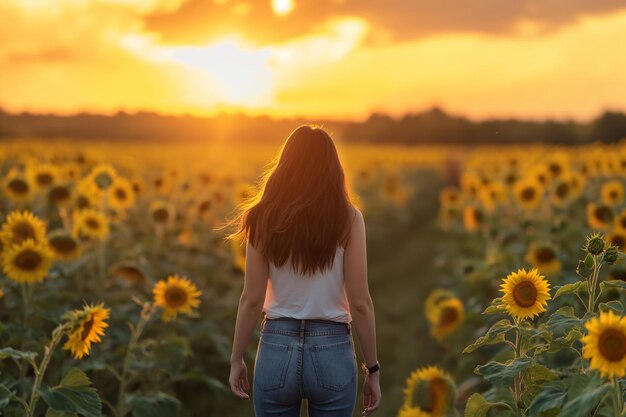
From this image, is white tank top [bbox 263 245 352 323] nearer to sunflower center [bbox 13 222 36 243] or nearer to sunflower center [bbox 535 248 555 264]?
sunflower center [bbox 13 222 36 243]

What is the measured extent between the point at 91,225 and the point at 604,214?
4259mm

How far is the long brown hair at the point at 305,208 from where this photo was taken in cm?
326

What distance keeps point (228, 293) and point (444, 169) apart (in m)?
21.1

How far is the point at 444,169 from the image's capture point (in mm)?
27641

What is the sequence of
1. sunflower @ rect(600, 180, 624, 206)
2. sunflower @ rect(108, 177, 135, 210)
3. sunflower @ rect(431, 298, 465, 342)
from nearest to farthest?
1. sunflower @ rect(431, 298, 465, 342)
2. sunflower @ rect(108, 177, 135, 210)
3. sunflower @ rect(600, 180, 624, 206)

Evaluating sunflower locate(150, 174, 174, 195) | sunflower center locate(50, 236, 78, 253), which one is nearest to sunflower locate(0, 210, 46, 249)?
sunflower center locate(50, 236, 78, 253)

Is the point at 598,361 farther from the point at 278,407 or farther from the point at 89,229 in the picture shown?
the point at 89,229

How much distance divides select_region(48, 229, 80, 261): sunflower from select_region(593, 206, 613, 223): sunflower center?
14.1ft

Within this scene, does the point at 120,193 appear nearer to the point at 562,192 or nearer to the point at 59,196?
the point at 59,196

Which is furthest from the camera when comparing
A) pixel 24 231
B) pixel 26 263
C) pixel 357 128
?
pixel 357 128

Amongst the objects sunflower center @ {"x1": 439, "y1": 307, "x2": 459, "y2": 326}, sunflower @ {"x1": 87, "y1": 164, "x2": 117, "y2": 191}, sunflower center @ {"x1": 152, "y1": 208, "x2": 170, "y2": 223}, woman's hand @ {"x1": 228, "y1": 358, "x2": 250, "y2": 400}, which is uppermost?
sunflower @ {"x1": 87, "y1": 164, "x2": 117, "y2": 191}

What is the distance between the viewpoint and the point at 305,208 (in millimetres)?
3264

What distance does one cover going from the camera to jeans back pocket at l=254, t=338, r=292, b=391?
315cm

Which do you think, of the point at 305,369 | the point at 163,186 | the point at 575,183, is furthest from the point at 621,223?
the point at 163,186
